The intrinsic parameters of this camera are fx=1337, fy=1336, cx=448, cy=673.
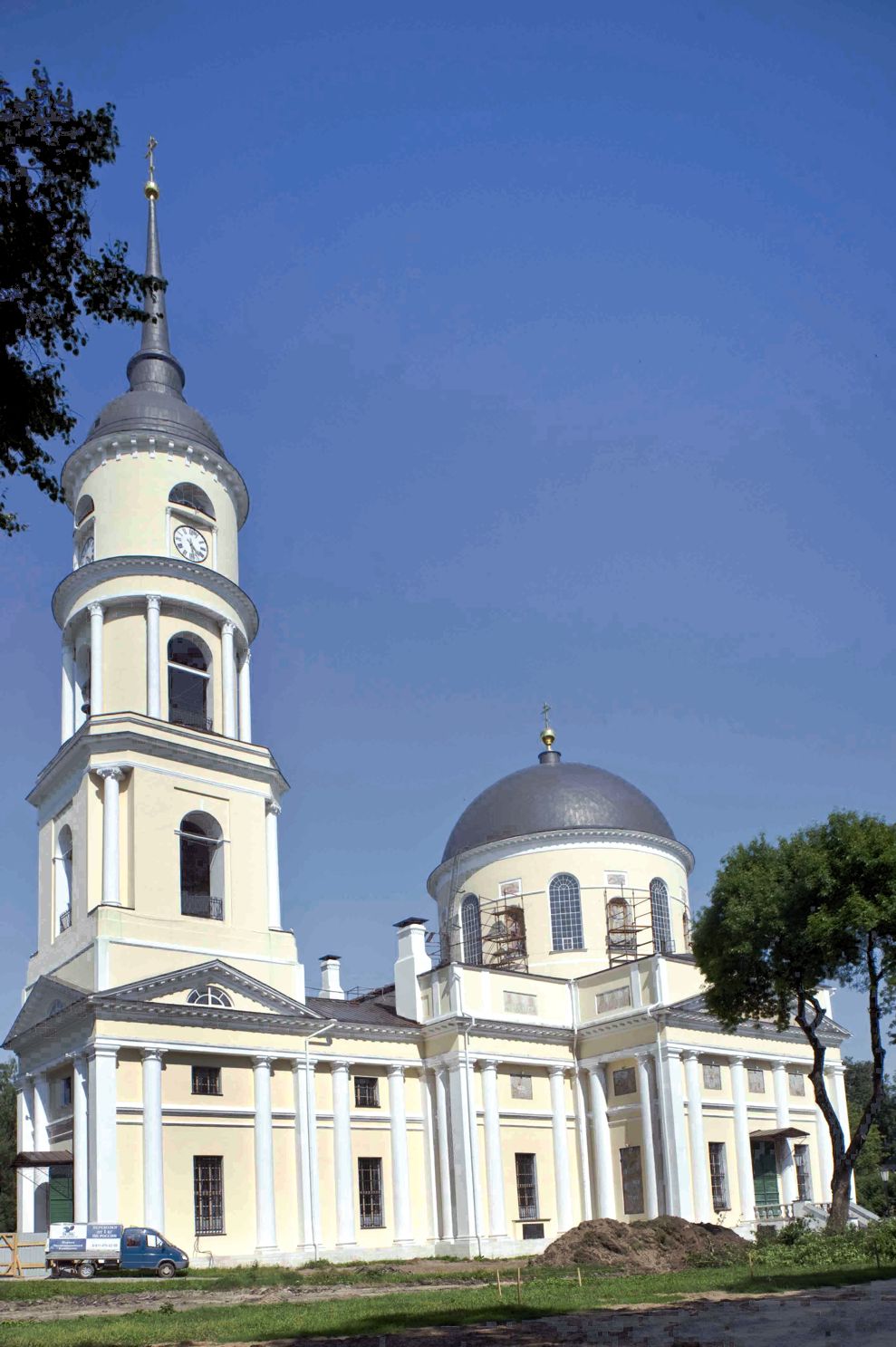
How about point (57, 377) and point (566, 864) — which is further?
point (566, 864)

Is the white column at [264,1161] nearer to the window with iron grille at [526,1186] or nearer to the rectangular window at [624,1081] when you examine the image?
the window with iron grille at [526,1186]

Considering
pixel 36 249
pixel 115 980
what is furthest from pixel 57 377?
pixel 115 980

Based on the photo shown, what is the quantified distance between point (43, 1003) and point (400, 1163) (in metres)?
11.0

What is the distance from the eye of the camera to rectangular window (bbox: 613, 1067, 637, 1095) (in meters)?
40.9

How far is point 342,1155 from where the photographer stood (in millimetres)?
36438

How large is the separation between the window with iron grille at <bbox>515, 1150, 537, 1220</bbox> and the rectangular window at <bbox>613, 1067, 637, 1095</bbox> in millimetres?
3438

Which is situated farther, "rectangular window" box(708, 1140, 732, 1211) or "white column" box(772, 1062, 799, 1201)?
"white column" box(772, 1062, 799, 1201)

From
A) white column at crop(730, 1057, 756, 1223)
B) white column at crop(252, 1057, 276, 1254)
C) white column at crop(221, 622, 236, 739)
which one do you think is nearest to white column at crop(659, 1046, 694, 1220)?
white column at crop(730, 1057, 756, 1223)

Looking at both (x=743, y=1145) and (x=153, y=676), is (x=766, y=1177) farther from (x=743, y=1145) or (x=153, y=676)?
(x=153, y=676)

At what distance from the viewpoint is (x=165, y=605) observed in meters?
38.0

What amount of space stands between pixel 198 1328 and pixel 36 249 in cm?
1353

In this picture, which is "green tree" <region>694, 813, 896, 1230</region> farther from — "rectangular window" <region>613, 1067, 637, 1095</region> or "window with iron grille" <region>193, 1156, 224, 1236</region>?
"window with iron grille" <region>193, 1156, 224, 1236</region>

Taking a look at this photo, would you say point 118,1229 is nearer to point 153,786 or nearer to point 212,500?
point 153,786

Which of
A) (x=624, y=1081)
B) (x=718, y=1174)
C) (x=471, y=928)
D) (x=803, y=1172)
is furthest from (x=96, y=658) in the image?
(x=803, y=1172)
